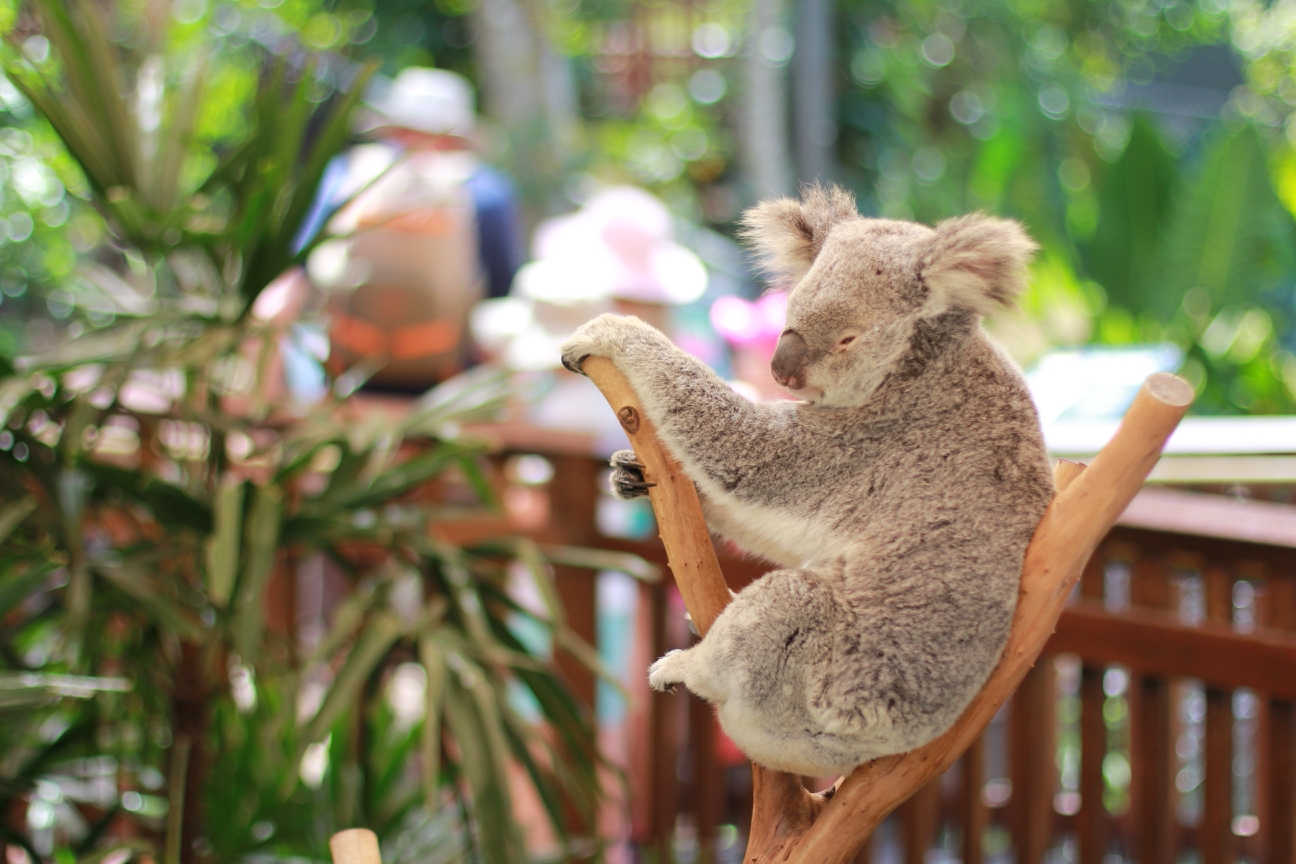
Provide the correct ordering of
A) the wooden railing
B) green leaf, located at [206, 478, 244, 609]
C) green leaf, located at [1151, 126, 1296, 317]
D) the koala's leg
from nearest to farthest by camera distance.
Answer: the koala's leg < green leaf, located at [206, 478, 244, 609] < the wooden railing < green leaf, located at [1151, 126, 1296, 317]

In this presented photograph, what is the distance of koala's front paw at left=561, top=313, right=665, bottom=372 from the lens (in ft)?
2.25

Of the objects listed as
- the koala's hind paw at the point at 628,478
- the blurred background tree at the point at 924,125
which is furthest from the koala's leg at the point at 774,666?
the blurred background tree at the point at 924,125

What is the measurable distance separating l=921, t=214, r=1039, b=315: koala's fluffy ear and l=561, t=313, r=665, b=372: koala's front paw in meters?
0.22

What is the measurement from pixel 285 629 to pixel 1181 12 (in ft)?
22.9

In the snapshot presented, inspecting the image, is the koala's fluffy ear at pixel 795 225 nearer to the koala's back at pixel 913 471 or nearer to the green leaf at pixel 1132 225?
the koala's back at pixel 913 471

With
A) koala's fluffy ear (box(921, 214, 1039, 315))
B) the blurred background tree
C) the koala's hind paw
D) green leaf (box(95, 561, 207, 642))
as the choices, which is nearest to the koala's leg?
the koala's hind paw

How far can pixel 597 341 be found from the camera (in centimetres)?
68

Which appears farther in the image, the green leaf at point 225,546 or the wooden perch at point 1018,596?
the green leaf at point 225,546

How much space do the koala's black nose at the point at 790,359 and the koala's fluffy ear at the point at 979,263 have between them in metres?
0.10

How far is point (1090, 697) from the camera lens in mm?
1279

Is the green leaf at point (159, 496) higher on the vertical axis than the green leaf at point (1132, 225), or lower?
lower

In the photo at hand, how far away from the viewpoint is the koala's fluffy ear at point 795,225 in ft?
2.42

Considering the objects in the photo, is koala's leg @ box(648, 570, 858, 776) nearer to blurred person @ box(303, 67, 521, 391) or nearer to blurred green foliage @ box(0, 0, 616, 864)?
blurred green foliage @ box(0, 0, 616, 864)

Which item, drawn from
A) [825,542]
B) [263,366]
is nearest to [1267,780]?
[825,542]
